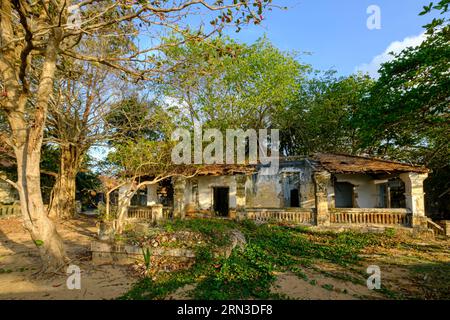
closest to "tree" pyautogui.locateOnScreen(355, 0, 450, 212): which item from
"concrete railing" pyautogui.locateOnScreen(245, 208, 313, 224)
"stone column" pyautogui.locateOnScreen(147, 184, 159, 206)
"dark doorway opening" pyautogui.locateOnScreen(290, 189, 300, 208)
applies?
"concrete railing" pyautogui.locateOnScreen(245, 208, 313, 224)

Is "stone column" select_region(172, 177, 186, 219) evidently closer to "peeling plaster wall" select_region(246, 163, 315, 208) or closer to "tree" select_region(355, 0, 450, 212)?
"peeling plaster wall" select_region(246, 163, 315, 208)

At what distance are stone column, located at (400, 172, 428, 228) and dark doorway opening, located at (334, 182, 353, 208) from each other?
3.48 meters

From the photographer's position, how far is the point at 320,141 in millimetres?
21672

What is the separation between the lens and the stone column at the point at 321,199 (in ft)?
39.0

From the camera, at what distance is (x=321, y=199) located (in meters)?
12.0

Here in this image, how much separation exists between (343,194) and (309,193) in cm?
212

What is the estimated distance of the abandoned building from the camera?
11.8 m

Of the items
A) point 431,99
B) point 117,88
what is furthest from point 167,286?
point 117,88

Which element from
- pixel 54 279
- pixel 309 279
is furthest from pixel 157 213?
pixel 309 279

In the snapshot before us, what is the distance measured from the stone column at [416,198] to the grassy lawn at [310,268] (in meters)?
1.11

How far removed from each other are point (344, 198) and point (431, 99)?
948 centimetres

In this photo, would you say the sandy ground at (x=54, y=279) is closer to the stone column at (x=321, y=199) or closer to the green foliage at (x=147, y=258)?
the green foliage at (x=147, y=258)

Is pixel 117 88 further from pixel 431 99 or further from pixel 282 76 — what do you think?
pixel 431 99
